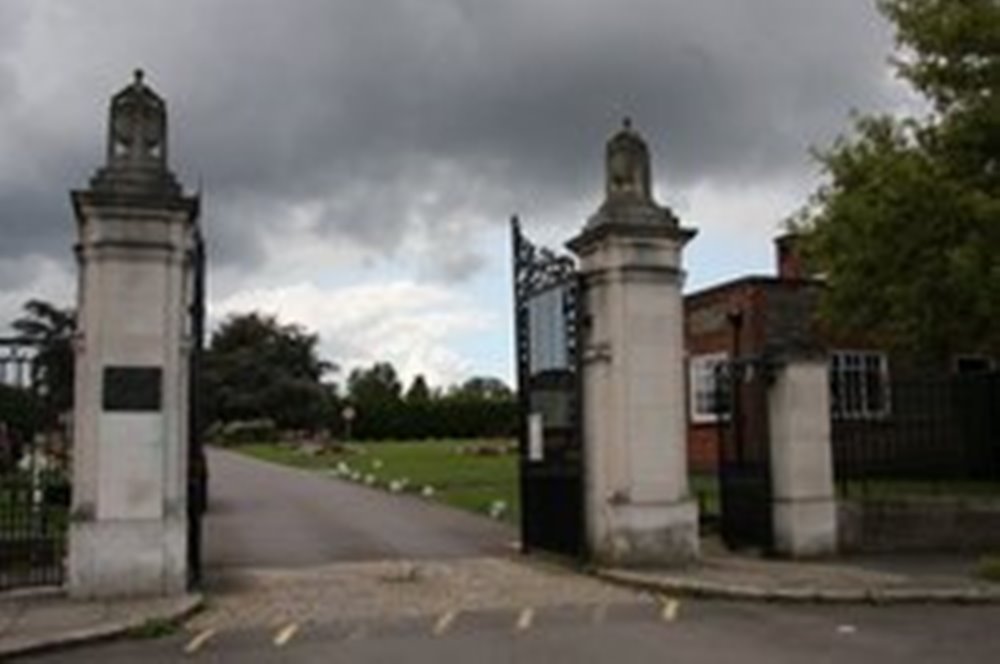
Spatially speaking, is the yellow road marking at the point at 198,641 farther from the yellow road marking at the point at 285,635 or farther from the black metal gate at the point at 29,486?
the black metal gate at the point at 29,486

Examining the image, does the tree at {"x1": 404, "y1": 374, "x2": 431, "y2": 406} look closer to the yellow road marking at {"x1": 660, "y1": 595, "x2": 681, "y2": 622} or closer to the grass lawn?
the grass lawn

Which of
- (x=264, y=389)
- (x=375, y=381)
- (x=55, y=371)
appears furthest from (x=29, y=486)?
(x=375, y=381)

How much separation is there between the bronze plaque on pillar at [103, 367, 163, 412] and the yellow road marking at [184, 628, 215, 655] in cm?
286

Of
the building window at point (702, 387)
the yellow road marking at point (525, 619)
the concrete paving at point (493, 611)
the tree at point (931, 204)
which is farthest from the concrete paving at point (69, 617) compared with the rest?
the building window at point (702, 387)

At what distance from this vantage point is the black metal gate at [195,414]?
15336mm

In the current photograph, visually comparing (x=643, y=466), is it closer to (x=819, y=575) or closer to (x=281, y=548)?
(x=819, y=575)

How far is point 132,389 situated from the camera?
14625mm

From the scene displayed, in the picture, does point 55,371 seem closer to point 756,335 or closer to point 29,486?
point 29,486

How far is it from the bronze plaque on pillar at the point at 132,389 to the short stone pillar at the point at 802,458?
296 inches

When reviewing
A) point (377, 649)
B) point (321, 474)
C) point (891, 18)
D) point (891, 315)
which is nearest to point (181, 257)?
point (377, 649)

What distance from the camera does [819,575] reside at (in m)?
15.8

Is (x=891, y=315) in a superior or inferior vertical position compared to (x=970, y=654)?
superior

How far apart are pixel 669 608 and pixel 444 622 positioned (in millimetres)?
2213

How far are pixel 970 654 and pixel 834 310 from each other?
1428 centimetres
